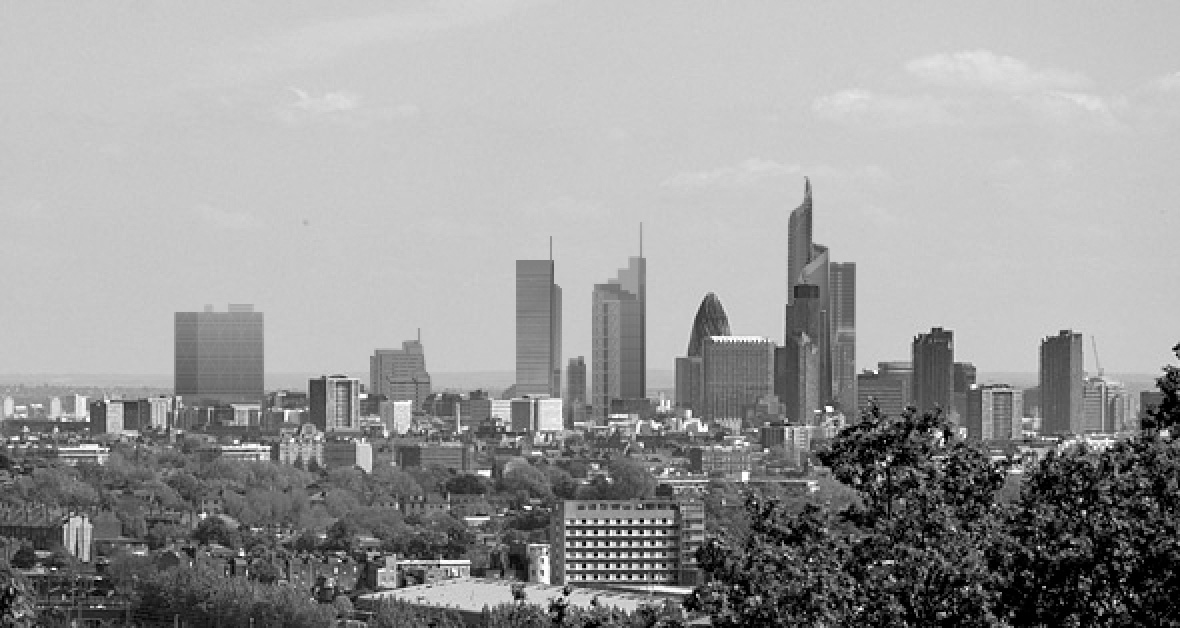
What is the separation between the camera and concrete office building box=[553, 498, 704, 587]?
56.9m

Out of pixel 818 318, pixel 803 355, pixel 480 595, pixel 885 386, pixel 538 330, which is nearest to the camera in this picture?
pixel 480 595

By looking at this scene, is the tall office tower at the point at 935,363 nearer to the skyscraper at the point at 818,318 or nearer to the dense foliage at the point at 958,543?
the skyscraper at the point at 818,318

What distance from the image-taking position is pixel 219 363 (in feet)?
509

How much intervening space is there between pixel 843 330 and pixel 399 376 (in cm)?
3016

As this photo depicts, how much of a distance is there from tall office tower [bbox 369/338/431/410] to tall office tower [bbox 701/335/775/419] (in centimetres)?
1857

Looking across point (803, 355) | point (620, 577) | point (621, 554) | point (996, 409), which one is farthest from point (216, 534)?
point (803, 355)

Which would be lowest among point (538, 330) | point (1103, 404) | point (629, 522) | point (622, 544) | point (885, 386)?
point (622, 544)

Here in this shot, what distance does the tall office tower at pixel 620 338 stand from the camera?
16650cm

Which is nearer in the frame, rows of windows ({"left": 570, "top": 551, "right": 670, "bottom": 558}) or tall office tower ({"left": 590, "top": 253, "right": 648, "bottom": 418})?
rows of windows ({"left": 570, "top": 551, "right": 670, "bottom": 558})

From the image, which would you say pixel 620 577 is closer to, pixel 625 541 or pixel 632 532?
pixel 625 541

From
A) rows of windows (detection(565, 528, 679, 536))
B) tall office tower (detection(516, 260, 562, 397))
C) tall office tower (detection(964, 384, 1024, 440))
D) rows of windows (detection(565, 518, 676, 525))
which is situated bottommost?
rows of windows (detection(565, 528, 679, 536))

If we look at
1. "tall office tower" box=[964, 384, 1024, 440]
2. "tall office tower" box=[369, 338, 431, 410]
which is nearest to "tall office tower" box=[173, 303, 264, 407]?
"tall office tower" box=[369, 338, 431, 410]

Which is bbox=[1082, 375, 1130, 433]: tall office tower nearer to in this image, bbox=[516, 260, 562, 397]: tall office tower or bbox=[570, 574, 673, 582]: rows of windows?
bbox=[516, 260, 562, 397]: tall office tower

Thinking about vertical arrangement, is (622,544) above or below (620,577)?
above
